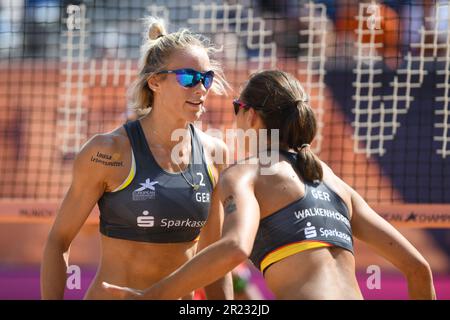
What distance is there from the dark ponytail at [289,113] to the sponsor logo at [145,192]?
87 centimetres

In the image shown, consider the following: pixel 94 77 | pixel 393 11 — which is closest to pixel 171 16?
pixel 94 77

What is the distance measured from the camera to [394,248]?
397 centimetres

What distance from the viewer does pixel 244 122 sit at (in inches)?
154

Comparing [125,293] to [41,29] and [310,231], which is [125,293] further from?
→ [41,29]

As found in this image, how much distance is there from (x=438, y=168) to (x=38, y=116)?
5907 mm

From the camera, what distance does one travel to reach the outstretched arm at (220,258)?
10.7 feet

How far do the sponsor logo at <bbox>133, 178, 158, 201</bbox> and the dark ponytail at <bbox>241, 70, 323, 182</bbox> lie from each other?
873 millimetres

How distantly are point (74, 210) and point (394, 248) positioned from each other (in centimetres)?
168

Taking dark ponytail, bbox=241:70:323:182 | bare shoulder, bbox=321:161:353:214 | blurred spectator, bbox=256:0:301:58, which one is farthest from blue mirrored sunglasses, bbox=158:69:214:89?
blurred spectator, bbox=256:0:301:58

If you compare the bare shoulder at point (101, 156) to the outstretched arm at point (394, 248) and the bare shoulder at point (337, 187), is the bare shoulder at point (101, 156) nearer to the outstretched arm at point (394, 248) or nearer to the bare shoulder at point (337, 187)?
the bare shoulder at point (337, 187)

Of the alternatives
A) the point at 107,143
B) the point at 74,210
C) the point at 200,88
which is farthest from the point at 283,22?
the point at 74,210

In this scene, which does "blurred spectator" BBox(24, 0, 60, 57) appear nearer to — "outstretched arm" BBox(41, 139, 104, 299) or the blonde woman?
the blonde woman

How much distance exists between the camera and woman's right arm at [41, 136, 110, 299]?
4.34m
